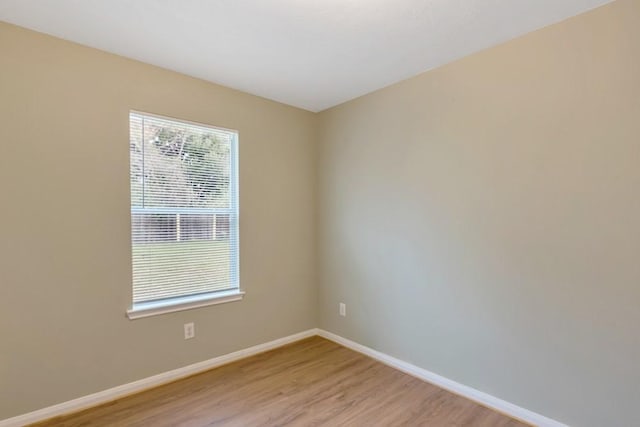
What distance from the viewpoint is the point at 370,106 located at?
296 cm

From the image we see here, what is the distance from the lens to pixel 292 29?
6.44ft

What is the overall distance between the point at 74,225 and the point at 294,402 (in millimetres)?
1937

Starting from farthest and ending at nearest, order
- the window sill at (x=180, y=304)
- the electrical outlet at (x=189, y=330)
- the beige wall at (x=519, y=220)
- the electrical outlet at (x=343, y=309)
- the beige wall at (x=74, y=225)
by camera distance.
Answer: the electrical outlet at (x=343, y=309) < the electrical outlet at (x=189, y=330) < the window sill at (x=180, y=304) < the beige wall at (x=74, y=225) < the beige wall at (x=519, y=220)

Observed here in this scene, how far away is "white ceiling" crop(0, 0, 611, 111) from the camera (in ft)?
5.73

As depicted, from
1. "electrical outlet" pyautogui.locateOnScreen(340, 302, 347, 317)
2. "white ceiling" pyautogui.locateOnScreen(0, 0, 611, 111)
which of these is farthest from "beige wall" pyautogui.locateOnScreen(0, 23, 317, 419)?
"electrical outlet" pyautogui.locateOnScreen(340, 302, 347, 317)

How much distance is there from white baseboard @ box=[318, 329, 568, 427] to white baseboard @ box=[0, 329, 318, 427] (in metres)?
0.91

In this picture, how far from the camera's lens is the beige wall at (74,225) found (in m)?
1.92

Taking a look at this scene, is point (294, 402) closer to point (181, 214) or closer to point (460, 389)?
point (460, 389)

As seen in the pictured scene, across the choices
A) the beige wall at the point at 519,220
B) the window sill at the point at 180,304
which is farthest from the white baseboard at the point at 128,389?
the beige wall at the point at 519,220

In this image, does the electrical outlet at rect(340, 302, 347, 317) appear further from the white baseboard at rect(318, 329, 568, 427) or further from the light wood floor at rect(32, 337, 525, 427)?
the light wood floor at rect(32, 337, 525, 427)

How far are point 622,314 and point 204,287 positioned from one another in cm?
284

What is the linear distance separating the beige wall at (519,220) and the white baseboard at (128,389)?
1097 mm

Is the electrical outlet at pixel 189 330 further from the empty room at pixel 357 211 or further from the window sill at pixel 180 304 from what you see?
the window sill at pixel 180 304

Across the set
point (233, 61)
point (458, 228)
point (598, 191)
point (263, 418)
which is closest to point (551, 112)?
point (598, 191)
